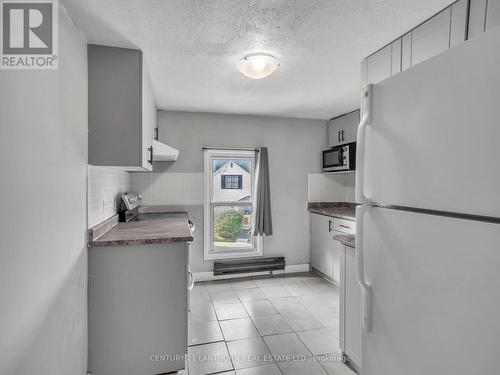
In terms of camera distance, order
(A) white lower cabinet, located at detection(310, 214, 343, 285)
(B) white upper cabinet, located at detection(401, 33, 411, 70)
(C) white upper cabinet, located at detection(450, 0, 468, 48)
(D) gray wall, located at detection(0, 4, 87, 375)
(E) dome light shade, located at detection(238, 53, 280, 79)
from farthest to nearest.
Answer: (A) white lower cabinet, located at detection(310, 214, 343, 285)
(E) dome light shade, located at detection(238, 53, 280, 79)
(B) white upper cabinet, located at detection(401, 33, 411, 70)
(C) white upper cabinet, located at detection(450, 0, 468, 48)
(D) gray wall, located at detection(0, 4, 87, 375)

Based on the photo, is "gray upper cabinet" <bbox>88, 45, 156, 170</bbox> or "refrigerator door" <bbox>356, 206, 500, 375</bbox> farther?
"gray upper cabinet" <bbox>88, 45, 156, 170</bbox>

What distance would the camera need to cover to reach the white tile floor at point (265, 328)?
6.45 feet

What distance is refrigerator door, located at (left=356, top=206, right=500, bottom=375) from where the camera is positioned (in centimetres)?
77

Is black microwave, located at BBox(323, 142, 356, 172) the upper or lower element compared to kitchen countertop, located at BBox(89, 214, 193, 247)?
upper

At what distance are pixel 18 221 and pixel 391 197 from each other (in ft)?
4.70

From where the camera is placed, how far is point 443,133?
34.6 inches

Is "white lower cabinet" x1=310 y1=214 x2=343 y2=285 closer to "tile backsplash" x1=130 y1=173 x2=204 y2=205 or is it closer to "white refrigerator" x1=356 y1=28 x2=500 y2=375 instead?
"tile backsplash" x1=130 y1=173 x2=204 y2=205

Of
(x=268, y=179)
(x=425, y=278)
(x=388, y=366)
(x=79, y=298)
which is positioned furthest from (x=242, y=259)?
(x=425, y=278)

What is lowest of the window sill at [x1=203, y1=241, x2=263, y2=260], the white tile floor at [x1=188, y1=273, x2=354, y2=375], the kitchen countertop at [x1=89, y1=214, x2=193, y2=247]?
the white tile floor at [x1=188, y1=273, x2=354, y2=375]

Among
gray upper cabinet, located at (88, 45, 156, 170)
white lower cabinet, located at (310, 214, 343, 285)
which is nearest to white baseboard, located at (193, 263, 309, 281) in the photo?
white lower cabinet, located at (310, 214, 343, 285)

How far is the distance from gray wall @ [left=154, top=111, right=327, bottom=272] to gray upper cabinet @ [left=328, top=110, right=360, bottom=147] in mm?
142

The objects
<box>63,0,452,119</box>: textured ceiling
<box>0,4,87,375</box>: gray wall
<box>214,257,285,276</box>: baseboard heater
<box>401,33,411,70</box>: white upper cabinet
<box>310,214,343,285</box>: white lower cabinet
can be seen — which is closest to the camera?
<box>0,4,87,375</box>: gray wall

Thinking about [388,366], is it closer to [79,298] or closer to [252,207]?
[79,298]

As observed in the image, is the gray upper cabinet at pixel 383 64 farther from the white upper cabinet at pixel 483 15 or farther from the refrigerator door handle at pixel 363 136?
the refrigerator door handle at pixel 363 136
